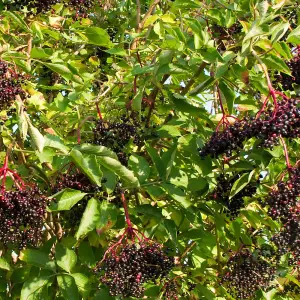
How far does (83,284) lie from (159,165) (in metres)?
0.76

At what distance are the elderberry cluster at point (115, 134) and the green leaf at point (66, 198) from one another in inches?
12.7

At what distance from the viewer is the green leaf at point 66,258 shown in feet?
10.9

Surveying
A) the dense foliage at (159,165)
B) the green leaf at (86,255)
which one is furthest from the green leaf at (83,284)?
the green leaf at (86,255)

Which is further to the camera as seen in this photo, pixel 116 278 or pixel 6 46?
pixel 6 46

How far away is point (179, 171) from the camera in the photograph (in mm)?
3434

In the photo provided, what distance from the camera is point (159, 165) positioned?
3.29m

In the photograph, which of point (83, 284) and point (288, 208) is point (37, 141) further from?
point (288, 208)

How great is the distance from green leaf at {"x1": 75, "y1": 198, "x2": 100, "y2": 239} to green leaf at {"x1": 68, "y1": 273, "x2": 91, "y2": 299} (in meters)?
0.40

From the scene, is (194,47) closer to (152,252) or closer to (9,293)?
(152,252)

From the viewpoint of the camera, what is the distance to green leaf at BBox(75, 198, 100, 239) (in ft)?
10.0

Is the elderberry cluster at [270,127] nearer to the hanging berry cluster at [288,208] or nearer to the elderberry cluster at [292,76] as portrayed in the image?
the hanging berry cluster at [288,208]

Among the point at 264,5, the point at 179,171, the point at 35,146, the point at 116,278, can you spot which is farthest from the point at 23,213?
the point at 264,5

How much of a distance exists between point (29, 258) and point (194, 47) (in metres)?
1.41

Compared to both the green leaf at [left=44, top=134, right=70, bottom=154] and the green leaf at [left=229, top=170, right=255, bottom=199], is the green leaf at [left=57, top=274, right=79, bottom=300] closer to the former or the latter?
the green leaf at [left=44, top=134, right=70, bottom=154]
